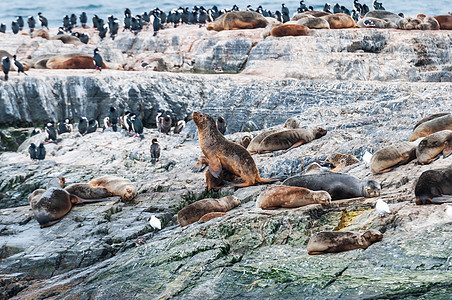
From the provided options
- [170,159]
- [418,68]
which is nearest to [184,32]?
[418,68]

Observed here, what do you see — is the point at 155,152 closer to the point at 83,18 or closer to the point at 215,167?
the point at 215,167

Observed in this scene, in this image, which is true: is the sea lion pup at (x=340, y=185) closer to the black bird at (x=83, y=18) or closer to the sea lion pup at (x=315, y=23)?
the sea lion pup at (x=315, y=23)

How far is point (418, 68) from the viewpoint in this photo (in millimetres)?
20125

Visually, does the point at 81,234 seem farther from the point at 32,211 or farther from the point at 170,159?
the point at 170,159

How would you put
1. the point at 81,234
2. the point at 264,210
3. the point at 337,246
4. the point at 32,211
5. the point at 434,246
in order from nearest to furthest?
the point at 434,246 → the point at 337,246 → the point at 264,210 → the point at 81,234 → the point at 32,211

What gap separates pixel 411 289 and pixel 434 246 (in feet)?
2.19

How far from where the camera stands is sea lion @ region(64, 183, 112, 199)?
9859 millimetres

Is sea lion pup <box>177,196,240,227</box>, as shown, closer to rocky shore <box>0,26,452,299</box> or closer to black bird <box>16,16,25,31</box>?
rocky shore <box>0,26,452,299</box>

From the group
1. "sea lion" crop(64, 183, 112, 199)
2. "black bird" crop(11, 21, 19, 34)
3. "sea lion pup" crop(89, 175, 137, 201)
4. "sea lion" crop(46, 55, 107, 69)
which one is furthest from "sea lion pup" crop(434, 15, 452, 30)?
"black bird" crop(11, 21, 19, 34)

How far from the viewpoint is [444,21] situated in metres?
23.4

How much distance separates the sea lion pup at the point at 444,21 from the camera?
2322 centimetres

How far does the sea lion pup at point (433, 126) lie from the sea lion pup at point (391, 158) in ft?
3.82

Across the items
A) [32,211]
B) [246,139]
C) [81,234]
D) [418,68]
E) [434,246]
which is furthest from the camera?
[418,68]

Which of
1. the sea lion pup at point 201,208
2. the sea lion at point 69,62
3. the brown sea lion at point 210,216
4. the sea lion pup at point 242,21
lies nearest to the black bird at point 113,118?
the sea lion at point 69,62
